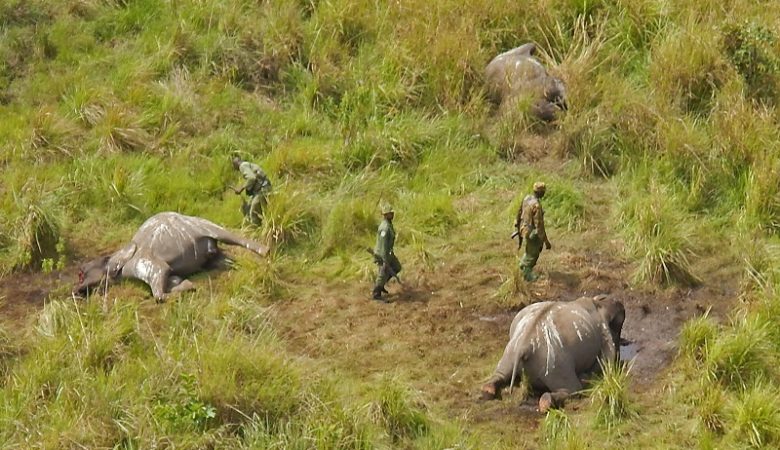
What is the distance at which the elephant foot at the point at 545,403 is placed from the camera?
929cm

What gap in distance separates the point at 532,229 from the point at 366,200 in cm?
210

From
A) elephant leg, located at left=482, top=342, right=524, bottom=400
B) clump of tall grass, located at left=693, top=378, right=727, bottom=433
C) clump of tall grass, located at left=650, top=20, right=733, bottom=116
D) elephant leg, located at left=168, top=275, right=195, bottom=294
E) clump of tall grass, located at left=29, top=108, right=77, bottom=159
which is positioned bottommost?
elephant leg, located at left=168, top=275, right=195, bottom=294

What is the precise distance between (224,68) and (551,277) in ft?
16.9

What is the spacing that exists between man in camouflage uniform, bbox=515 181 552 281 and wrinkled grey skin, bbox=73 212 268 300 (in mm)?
2314

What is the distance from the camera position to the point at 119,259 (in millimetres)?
11602

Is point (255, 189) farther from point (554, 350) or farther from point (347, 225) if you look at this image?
point (554, 350)

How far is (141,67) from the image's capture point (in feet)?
47.9

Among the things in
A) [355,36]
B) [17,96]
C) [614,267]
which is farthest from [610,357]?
[17,96]

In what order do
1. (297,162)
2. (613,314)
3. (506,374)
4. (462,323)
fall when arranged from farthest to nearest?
1. (297,162)
2. (462,323)
3. (613,314)
4. (506,374)

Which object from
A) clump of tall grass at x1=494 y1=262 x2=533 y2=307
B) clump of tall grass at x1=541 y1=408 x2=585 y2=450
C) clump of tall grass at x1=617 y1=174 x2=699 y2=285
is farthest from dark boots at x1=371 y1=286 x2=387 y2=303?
clump of tall grass at x1=541 y1=408 x2=585 y2=450

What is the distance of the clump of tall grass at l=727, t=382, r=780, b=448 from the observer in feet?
28.7

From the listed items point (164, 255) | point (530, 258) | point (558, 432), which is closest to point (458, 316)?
point (530, 258)

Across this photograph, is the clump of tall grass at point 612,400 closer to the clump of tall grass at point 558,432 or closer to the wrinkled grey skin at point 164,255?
the clump of tall grass at point 558,432

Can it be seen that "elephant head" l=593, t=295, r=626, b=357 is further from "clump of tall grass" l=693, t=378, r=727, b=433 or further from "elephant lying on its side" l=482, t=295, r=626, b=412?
"clump of tall grass" l=693, t=378, r=727, b=433
